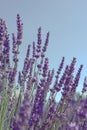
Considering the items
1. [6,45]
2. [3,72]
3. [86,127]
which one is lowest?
[86,127]

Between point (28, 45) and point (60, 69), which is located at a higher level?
point (28, 45)

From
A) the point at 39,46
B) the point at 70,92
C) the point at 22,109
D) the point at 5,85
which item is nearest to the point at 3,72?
the point at 5,85

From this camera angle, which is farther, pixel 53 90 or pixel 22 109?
pixel 53 90

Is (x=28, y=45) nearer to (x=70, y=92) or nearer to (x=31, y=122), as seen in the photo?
(x=70, y=92)

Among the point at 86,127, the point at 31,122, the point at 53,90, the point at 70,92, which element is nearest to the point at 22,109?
the point at 31,122

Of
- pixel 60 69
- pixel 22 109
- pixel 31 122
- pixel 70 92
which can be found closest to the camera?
pixel 22 109

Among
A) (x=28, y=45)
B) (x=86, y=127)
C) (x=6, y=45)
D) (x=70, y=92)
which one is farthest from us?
(x=28, y=45)

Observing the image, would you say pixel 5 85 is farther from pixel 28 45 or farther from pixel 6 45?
pixel 28 45

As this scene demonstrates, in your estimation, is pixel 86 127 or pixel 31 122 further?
pixel 86 127

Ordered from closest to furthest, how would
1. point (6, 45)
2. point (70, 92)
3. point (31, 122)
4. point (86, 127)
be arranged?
point (31, 122) → point (86, 127) → point (70, 92) → point (6, 45)
